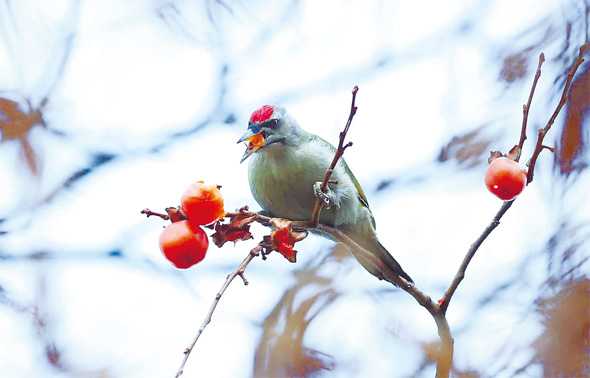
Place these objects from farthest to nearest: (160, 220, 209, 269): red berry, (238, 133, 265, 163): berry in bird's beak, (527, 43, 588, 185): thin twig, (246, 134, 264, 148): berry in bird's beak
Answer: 1. (246, 134, 264, 148): berry in bird's beak
2. (238, 133, 265, 163): berry in bird's beak
3. (160, 220, 209, 269): red berry
4. (527, 43, 588, 185): thin twig

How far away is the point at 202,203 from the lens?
232cm

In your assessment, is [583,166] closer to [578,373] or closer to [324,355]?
[578,373]

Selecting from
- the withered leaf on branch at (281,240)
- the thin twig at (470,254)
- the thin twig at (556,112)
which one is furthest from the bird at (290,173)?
the thin twig at (556,112)

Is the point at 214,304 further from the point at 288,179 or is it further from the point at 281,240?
the point at 288,179

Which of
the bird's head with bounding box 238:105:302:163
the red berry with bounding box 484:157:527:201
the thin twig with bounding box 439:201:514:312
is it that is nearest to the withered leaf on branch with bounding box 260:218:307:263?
the thin twig with bounding box 439:201:514:312

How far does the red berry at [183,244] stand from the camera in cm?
226

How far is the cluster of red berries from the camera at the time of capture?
2270 mm

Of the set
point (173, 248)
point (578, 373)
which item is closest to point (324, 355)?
point (578, 373)

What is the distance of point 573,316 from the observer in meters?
2.98

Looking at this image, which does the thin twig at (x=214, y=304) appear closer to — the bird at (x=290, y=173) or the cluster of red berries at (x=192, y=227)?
the cluster of red berries at (x=192, y=227)

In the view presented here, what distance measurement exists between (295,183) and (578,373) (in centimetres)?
185

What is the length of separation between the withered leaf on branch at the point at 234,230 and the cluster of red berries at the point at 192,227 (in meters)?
0.06

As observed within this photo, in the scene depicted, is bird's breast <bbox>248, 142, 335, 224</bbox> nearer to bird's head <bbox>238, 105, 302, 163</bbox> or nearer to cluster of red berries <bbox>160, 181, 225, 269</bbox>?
bird's head <bbox>238, 105, 302, 163</bbox>

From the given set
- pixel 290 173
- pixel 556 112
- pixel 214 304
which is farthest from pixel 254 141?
pixel 556 112
